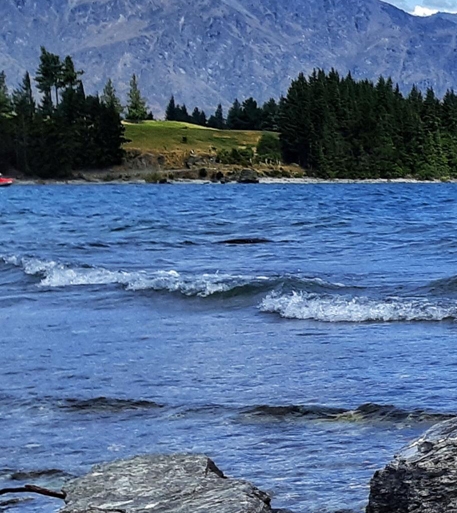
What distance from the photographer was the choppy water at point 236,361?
30.8 ft

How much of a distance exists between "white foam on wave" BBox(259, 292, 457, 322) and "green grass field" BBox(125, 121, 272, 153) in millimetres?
137541

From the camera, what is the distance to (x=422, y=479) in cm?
579

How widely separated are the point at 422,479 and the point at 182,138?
6351 inches

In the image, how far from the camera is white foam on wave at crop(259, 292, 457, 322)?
1780cm

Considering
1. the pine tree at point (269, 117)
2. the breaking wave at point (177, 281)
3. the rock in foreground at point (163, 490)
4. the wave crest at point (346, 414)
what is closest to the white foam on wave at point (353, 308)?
the breaking wave at point (177, 281)

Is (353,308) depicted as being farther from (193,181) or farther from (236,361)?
(193,181)

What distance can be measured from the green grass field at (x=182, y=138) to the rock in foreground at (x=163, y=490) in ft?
494

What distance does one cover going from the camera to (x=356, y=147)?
158125mm

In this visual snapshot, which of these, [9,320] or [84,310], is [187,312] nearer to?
[84,310]

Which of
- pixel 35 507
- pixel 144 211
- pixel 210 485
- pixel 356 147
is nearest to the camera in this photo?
pixel 210 485

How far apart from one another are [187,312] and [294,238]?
62.3 ft

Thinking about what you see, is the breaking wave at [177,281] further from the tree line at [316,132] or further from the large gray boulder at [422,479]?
the tree line at [316,132]

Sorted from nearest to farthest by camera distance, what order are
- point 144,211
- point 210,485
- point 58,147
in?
point 210,485
point 144,211
point 58,147

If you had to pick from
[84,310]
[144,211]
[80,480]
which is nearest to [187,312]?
[84,310]
